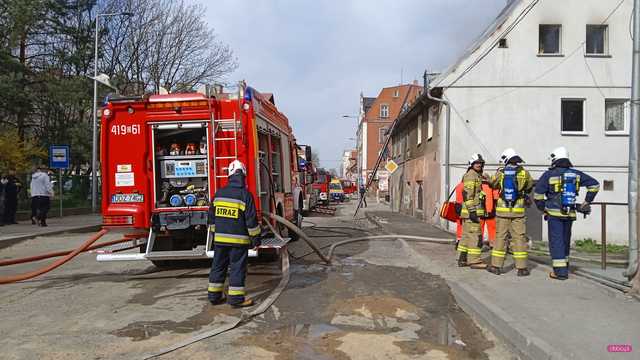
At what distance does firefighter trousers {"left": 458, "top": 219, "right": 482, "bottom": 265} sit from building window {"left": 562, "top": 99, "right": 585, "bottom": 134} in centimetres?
966

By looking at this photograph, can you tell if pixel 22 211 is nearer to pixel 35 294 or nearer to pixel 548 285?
pixel 35 294

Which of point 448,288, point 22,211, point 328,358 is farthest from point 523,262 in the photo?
point 22,211

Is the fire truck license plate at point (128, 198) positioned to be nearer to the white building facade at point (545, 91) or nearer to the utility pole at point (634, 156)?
the utility pole at point (634, 156)

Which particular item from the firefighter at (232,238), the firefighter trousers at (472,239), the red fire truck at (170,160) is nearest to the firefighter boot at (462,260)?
the firefighter trousers at (472,239)

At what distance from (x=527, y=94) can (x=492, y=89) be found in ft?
3.55

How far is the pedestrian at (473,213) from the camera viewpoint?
8.00 m

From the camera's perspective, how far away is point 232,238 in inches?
239

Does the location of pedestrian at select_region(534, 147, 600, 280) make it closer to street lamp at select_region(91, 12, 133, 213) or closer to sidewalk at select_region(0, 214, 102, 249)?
sidewalk at select_region(0, 214, 102, 249)

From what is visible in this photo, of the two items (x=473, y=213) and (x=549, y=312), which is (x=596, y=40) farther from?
(x=549, y=312)

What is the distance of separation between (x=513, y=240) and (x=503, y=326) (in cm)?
283

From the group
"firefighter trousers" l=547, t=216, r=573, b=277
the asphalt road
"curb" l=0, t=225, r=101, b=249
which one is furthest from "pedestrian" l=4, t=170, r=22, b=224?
"firefighter trousers" l=547, t=216, r=573, b=277

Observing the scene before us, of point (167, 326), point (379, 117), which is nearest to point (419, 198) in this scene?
point (167, 326)

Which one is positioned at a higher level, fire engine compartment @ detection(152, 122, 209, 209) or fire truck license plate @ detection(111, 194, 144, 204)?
fire engine compartment @ detection(152, 122, 209, 209)

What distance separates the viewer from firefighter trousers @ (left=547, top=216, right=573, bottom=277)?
6996mm
